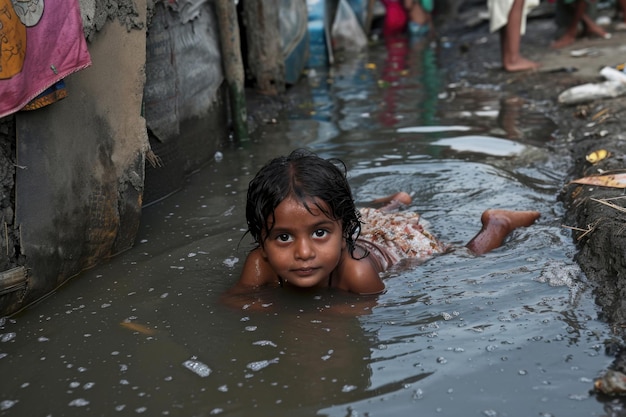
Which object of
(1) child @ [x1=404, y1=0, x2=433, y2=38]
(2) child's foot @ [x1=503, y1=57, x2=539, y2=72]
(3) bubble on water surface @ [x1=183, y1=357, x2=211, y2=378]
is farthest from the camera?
(1) child @ [x1=404, y1=0, x2=433, y2=38]

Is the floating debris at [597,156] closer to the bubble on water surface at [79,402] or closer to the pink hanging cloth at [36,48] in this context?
the pink hanging cloth at [36,48]

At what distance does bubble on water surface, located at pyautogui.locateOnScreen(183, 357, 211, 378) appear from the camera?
2.62m

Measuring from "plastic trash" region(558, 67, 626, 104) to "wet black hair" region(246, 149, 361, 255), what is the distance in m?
3.85

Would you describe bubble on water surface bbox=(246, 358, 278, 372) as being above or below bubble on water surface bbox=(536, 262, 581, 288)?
above

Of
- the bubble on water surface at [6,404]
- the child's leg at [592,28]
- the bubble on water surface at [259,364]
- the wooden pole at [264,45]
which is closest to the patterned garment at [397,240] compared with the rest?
the bubble on water surface at [259,364]

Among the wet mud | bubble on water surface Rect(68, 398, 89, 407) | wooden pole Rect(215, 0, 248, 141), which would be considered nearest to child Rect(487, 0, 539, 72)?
the wet mud

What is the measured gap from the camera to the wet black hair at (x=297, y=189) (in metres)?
2.94

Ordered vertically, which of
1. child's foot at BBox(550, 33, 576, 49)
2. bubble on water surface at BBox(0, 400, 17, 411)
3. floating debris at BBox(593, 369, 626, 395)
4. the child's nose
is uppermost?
child's foot at BBox(550, 33, 576, 49)

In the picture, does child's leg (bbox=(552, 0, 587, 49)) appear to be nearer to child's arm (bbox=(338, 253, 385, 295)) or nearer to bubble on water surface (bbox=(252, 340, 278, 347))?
child's arm (bbox=(338, 253, 385, 295))

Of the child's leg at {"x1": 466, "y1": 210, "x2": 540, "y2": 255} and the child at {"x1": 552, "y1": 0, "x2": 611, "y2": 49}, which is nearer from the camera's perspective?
the child's leg at {"x1": 466, "y1": 210, "x2": 540, "y2": 255}

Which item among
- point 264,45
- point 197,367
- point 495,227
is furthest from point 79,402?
point 264,45

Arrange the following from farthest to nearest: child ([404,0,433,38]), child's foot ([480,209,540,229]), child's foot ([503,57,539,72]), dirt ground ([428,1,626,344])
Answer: child ([404,0,433,38]), child's foot ([503,57,539,72]), child's foot ([480,209,540,229]), dirt ground ([428,1,626,344])

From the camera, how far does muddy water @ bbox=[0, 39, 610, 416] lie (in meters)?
2.43

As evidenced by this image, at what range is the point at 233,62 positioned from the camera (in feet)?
18.8
